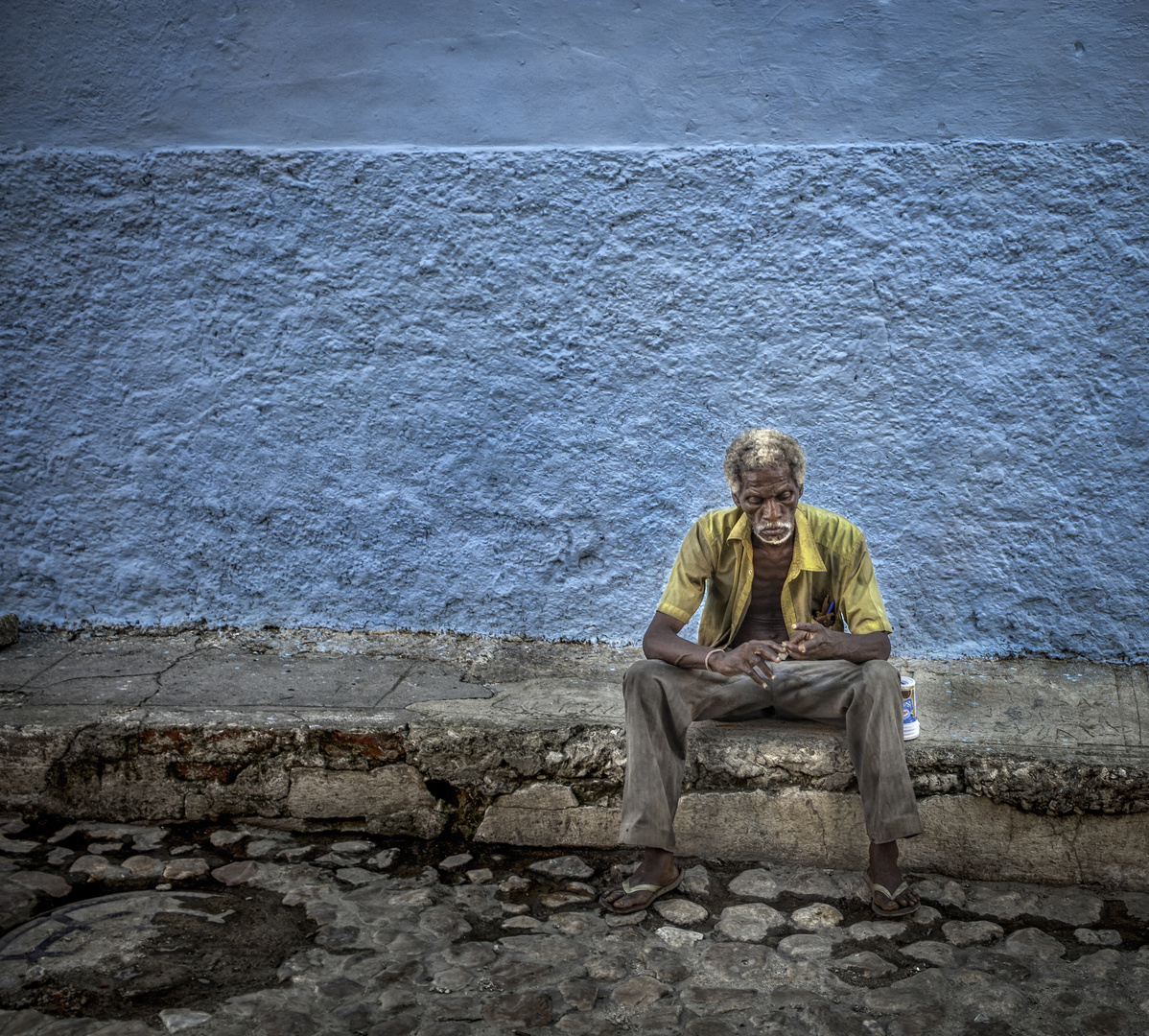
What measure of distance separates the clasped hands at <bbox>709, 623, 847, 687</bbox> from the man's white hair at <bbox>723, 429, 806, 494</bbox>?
42cm

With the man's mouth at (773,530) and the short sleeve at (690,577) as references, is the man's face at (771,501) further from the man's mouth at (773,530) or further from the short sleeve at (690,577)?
the short sleeve at (690,577)

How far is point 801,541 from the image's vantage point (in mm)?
2828

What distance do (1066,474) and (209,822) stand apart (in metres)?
3.04

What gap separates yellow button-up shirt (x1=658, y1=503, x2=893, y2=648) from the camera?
2789 mm

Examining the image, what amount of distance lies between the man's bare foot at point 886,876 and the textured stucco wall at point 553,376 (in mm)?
1159

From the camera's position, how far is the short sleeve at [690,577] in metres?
2.85

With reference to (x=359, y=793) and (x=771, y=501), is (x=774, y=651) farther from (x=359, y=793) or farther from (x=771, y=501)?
(x=359, y=793)

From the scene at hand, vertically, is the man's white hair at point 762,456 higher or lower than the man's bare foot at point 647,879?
higher

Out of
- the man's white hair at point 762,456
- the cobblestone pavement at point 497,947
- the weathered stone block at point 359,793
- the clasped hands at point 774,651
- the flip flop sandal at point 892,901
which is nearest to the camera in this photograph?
the cobblestone pavement at point 497,947

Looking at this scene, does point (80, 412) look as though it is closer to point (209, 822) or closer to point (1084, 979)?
point (209, 822)

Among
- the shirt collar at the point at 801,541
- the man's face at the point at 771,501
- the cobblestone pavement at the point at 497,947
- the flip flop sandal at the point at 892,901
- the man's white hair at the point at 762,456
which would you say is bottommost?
the cobblestone pavement at the point at 497,947

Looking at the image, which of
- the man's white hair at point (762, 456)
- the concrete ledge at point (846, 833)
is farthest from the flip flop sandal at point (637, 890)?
the man's white hair at point (762, 456)

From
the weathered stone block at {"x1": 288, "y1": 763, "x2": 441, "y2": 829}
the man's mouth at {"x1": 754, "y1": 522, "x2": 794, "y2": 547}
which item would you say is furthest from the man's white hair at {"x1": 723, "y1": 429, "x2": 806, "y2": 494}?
the weathered stone block at {"x1": 288, "y1": 763, "x2": 441, "y2": 829}

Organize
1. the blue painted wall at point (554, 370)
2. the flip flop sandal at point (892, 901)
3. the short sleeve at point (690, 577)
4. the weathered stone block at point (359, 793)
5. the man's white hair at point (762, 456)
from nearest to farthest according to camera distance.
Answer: the flip flop sandal at point (892, 901), the man's white hair at point (762, 456), the short sleeve at point (690, 577), the weathered stone block at point (359, 793), the blue painted wall at point (554, 370)
